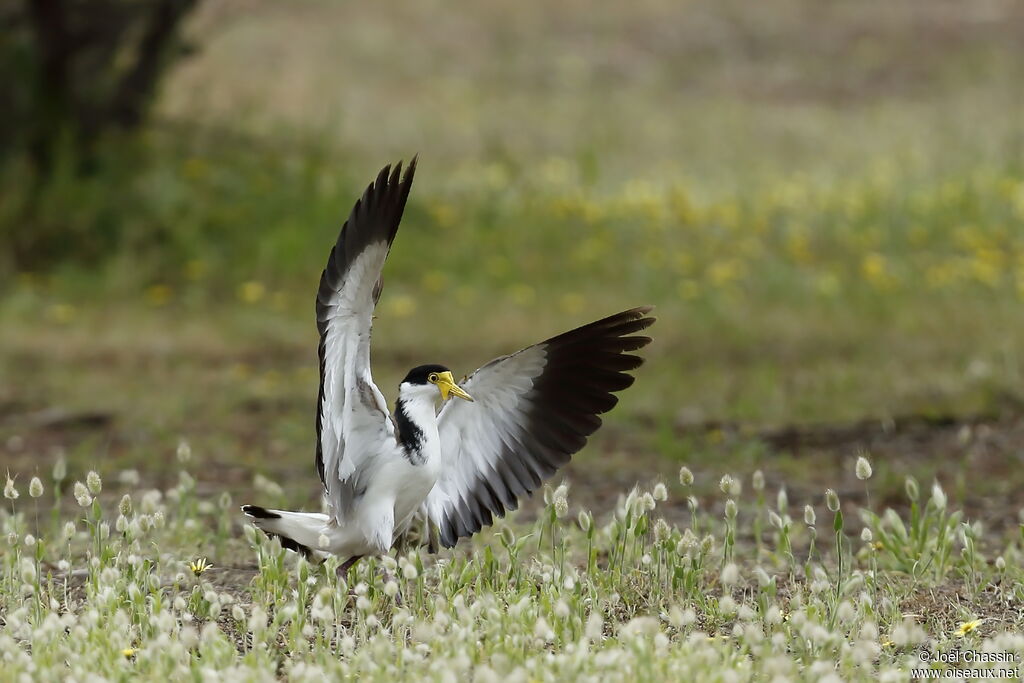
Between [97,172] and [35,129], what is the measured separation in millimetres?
484

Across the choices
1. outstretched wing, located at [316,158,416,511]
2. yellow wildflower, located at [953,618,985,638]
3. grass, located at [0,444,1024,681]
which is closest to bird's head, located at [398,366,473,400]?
outstretched wing, located at [316,158,416,511]

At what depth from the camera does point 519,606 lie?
3.71m

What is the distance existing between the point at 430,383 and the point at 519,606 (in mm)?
683

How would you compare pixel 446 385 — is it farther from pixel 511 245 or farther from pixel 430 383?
pixel 511 245

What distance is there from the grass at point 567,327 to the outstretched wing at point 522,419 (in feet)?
0.50

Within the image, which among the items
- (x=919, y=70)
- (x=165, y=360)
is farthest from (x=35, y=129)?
(x=919, y=70)

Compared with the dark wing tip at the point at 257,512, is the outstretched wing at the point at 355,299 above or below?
above

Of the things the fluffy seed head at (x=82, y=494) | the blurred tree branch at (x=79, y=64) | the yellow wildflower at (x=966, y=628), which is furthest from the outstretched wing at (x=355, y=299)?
the blurred tree branch at (x=79, y=64)

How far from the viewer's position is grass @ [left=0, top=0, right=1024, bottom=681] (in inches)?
152

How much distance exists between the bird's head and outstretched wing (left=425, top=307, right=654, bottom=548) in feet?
0.53

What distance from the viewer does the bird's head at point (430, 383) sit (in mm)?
4098

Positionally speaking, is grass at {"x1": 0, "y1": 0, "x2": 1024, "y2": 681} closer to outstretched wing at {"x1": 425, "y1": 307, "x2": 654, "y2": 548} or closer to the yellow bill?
outstretched wing at {"x1": 425, "y1": 307, "x2": 654, "y2": 548}

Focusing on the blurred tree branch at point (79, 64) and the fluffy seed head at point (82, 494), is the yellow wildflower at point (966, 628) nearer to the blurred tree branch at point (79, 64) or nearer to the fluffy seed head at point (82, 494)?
the fluffy seed head at point (82, 494)

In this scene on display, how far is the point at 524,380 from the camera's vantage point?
4.33 m
